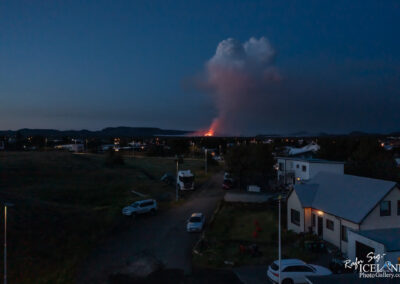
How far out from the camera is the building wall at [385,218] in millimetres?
17312

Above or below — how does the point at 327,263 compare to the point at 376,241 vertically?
below

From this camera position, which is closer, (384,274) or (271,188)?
(384,274)

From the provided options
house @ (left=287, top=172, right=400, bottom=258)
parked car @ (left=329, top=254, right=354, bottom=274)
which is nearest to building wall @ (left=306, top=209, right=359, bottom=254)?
house @ (left=287, top=172, right=400, bottom=258)

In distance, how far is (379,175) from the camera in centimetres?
3766

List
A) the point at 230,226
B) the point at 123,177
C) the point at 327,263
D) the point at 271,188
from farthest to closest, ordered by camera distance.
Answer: the point at 123,177
the point at 271,188
the point at 230,226
the point at 327,263

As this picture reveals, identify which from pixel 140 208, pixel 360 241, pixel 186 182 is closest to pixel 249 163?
pixel 186 182

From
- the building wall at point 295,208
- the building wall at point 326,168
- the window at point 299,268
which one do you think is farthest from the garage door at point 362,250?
the building wall at point 326,168

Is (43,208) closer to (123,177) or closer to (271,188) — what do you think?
(123,177)

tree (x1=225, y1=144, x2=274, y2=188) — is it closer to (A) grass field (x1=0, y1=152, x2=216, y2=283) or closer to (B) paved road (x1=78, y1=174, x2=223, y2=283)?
(A) grass field (x1=0, y1=152, x2=216, y2=283)

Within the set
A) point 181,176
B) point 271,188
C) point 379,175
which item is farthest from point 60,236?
point 379,175

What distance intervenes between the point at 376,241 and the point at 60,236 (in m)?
17.1

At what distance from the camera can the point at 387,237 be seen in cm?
1479

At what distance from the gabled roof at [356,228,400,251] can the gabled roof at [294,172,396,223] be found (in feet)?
4.67

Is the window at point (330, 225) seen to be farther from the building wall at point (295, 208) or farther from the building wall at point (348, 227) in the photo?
the building wall at point (295, 208)
